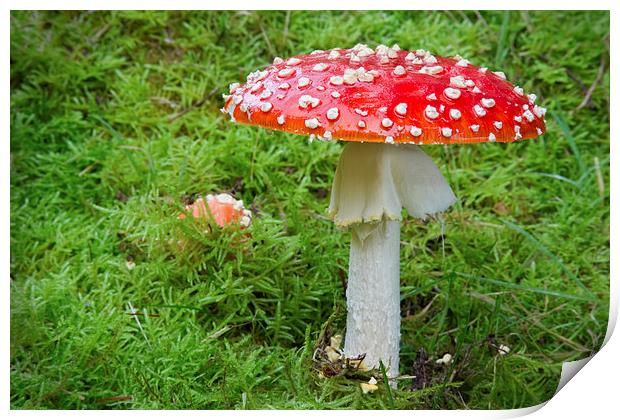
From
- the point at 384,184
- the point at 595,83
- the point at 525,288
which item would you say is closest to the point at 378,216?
the point at 384,184

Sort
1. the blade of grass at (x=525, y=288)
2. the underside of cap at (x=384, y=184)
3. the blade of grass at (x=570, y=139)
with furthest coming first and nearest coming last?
1. the blade of grass at (x=570, y=139)
2. the blade of grass at (x=525, y=288)
3. the underside of cap at (x=384, y=184)

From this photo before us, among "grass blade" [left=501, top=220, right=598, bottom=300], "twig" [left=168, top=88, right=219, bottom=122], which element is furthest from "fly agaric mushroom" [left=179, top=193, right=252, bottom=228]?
"grass blade" [left=501, top=220, right=598, bottom=300]

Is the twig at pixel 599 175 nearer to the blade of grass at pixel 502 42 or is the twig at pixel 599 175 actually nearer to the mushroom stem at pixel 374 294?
the blade of grass at pixel 502 42

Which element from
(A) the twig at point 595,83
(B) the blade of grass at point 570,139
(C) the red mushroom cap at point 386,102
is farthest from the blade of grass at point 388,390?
(A) the twig at point 595,83

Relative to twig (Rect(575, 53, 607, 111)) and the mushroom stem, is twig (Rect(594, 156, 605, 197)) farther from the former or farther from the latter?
the mushroom stem

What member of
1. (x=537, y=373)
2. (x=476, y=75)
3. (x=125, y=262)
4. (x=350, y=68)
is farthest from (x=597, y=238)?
(x=125, y=262)

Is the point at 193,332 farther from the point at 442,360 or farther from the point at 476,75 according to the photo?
the point at 476,75
